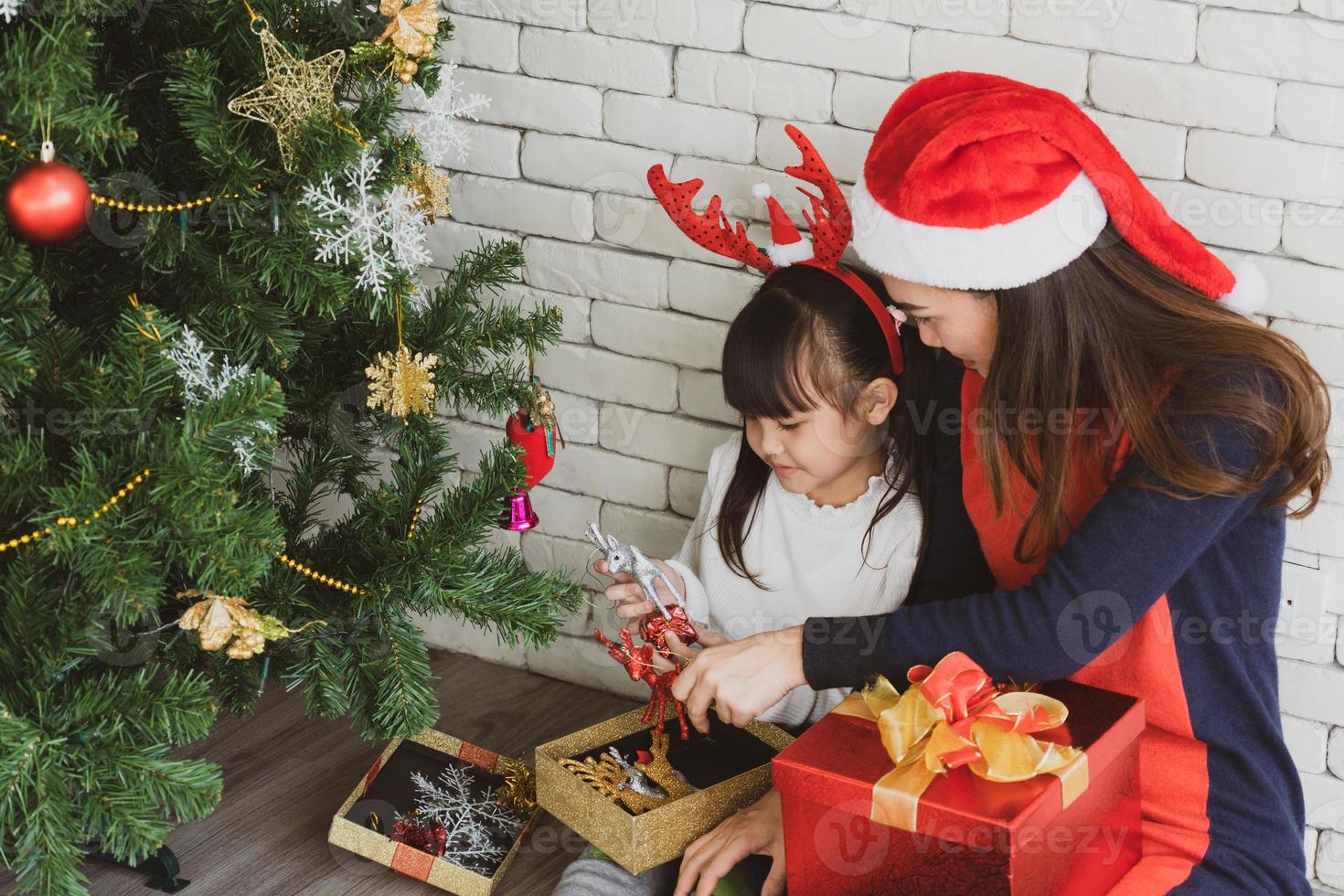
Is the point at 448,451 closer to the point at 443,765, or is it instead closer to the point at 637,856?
the point at 443,765

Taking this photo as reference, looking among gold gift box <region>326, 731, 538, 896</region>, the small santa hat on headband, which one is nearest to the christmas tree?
gold gift box <region>326, 731, 538, 896</region>

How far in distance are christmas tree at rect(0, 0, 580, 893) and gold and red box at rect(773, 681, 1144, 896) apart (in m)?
0.34

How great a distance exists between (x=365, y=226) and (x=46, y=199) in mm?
266

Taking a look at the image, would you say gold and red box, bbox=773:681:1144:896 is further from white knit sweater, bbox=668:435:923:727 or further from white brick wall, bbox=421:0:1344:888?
white brick wall, bbox=421:0:1344:888

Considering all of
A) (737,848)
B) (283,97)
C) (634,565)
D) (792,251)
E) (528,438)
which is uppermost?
(283,97)

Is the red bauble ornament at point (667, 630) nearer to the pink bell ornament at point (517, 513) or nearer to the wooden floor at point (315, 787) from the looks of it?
the pink bell ornament at point (517, 513)

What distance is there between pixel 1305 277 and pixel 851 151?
1.67 ft

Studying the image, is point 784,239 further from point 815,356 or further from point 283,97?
point 283,97

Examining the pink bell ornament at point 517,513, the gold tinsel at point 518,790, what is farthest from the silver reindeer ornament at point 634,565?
the gold tinsel at point 518,790

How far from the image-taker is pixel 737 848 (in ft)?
4.18

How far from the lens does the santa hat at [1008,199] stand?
1080mm

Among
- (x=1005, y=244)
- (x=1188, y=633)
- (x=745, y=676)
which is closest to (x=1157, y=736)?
(x=1188, y=633)

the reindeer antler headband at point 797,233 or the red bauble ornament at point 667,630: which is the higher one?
the reindeer antler headband at point 797,233

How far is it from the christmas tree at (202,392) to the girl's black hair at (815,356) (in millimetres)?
289
